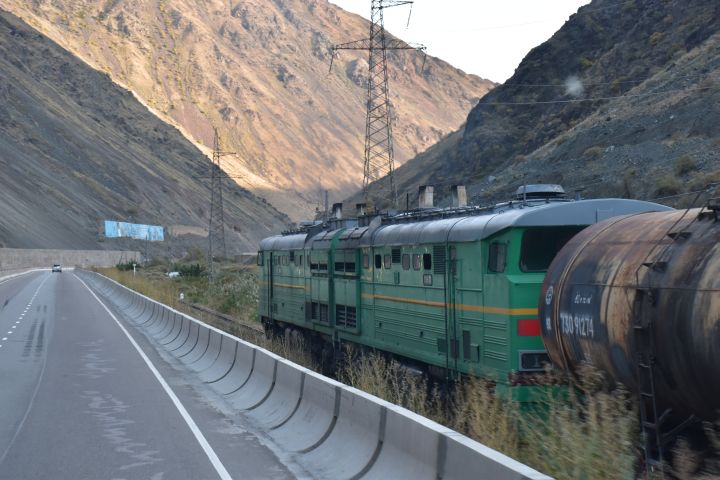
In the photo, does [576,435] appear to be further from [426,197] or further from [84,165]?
[84,165]

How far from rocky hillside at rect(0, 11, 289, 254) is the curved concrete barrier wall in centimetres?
8305

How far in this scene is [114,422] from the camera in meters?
12.7

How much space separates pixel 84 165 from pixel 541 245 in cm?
10836

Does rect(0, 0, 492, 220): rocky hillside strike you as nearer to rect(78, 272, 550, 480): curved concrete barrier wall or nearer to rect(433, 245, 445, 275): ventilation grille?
rect(78, 272, 550, 480): curved concrete barrier wall

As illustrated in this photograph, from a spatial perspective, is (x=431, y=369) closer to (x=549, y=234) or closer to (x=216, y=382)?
(x=549, y=234)

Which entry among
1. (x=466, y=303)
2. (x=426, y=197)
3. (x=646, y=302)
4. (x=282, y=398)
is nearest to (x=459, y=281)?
(x=466, y=303)

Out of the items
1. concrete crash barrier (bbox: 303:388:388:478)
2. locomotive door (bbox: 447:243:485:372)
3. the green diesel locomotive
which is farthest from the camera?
locomotive door (bbox: 447:243:485:372)

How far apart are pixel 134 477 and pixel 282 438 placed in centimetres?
237

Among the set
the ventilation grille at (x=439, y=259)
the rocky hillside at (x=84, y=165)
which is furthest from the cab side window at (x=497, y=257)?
the rocky hillside at (x=84, y=165)

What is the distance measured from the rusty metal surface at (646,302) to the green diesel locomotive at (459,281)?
37.4 inches

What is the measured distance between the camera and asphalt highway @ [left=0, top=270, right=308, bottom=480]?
987cm

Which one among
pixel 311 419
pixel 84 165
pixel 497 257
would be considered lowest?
pixel 311 419

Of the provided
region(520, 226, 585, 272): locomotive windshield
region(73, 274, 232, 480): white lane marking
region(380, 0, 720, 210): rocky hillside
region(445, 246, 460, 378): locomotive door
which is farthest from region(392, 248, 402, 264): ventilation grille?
region(380, 0, 720, 210): rocky hillside

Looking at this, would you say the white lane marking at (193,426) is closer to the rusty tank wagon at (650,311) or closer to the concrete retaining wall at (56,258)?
the rusty tank wagon at (650,311)
